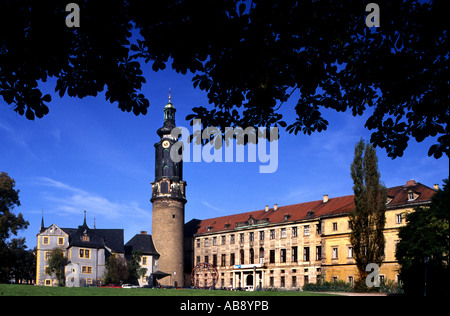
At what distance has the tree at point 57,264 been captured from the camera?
67.5m

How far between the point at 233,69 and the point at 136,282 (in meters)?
71.2

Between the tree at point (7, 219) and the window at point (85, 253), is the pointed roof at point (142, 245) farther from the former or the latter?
the tree at point (7, 219)

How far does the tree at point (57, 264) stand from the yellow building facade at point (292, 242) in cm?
1974

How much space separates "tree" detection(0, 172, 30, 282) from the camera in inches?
1656

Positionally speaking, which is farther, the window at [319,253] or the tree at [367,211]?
the window at [319,253]

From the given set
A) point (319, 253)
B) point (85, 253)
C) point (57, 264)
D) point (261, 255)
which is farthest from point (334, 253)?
point (57, 264)

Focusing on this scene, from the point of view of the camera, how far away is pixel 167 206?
79812 mm

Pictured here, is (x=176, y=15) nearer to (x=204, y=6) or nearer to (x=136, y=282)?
(x=204, y=6)

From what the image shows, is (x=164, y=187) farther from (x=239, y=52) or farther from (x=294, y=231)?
(x=239, y=52)

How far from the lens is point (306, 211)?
71.8 m

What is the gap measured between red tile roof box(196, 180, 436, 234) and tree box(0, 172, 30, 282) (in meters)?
35.3

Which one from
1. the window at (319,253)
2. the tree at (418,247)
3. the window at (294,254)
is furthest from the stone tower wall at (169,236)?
the tree at (418,247)

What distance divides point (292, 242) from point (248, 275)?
1078 centimetres
